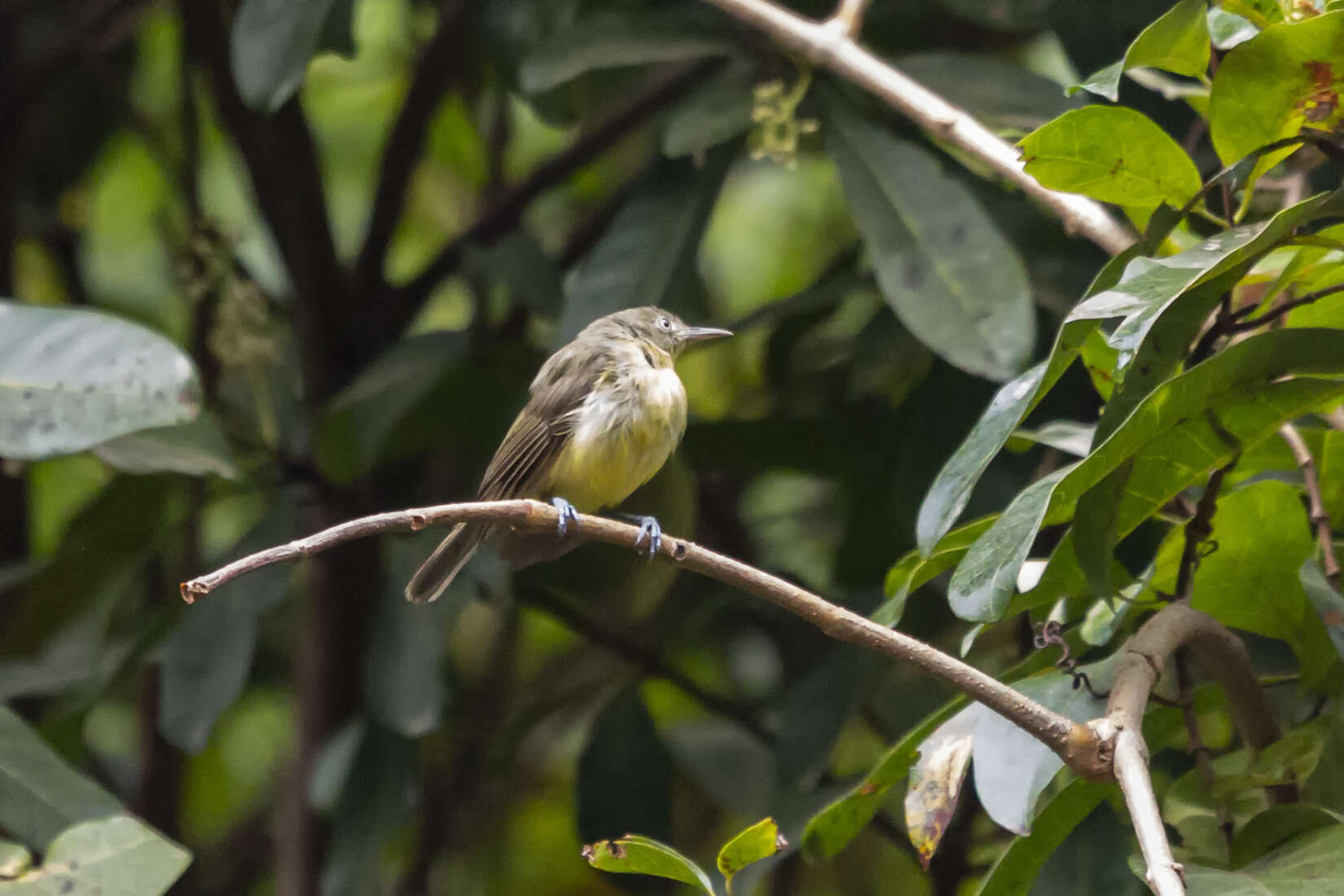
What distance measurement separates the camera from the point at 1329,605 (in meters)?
1.98

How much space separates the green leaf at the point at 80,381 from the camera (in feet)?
7.59

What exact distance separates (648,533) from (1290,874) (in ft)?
3.46

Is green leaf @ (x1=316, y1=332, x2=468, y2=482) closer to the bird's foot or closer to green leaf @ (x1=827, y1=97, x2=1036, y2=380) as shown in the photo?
the bird's foot

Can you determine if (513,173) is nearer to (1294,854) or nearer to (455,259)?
(455,259)

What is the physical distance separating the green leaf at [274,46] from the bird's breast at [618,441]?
897 millimetres

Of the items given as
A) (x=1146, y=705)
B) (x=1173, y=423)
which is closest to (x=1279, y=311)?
(x=1173, y=423)

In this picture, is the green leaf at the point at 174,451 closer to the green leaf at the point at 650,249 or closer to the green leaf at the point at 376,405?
the green leaf at the point at 376,405

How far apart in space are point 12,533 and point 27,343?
139 centimetres

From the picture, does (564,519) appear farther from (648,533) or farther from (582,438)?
(582,438)

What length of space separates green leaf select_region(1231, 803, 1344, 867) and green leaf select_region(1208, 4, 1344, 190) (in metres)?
0.83

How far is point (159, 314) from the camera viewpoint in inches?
160

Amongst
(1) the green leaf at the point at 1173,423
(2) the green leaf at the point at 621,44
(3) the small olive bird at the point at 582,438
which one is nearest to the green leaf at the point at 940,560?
(1) the green leaf at the point at 1173,423

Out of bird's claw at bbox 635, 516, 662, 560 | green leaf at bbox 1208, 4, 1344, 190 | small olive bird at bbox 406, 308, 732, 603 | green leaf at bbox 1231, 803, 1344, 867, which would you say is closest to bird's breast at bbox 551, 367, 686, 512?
small olive bird at bbox 406, 308, 732, 603

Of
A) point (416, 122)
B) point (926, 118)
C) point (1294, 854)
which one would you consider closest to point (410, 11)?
point (416, 122)
